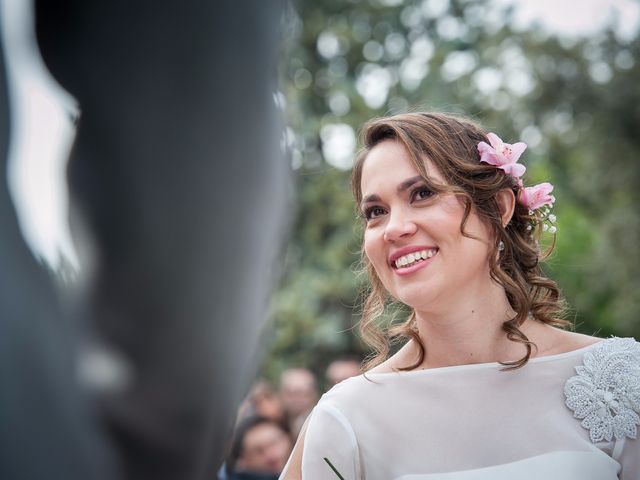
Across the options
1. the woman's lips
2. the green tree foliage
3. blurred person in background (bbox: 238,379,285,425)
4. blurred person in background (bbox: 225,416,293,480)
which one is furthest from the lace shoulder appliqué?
the green tree foliage

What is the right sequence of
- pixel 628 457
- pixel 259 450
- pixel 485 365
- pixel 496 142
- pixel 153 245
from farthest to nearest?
pixel 259 450 < pixel 496 142 < pixel 485 365 < pixel 628 457 < pixel 153 245

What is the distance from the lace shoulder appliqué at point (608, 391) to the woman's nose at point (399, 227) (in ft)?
2.08

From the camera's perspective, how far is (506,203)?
7.63 feet

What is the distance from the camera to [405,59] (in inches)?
452

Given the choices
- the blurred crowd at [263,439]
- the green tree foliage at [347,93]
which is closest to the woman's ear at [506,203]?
the blurred crowd at [263,439]

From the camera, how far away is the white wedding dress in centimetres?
202

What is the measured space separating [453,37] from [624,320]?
305 inches

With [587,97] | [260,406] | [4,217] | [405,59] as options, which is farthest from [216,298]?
[587,97]

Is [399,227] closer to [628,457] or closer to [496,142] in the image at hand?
[496,142]

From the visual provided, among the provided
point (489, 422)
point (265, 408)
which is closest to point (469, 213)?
point (489, 422)

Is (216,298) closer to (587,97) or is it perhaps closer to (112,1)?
(112,1)

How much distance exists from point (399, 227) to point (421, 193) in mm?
134

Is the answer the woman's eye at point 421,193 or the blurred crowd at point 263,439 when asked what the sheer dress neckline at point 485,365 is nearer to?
the woman's eye at point 421,193

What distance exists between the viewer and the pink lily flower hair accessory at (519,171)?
227 cm
